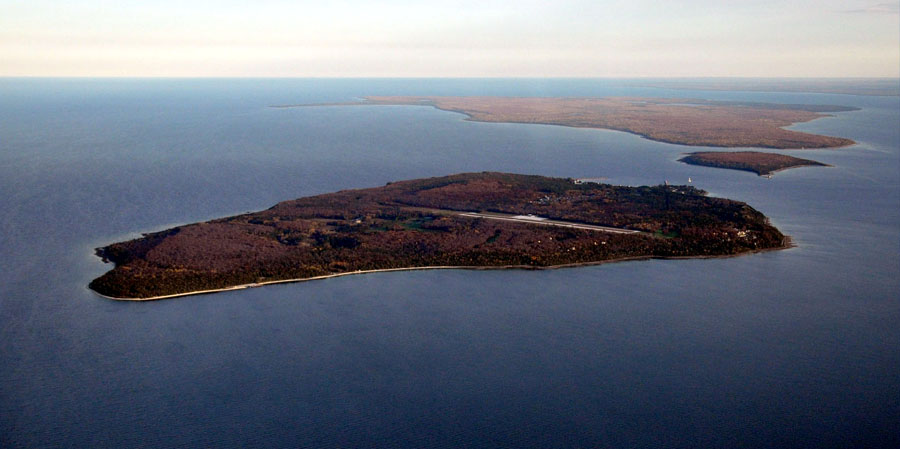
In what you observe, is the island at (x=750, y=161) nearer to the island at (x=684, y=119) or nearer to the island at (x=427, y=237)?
the island at (x=684, y=119)

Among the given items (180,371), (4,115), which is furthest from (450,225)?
(4,115)

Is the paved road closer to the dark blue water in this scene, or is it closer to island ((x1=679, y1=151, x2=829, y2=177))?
the dark blue water

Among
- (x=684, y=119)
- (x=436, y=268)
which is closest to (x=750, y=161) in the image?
(x=436, y=268)

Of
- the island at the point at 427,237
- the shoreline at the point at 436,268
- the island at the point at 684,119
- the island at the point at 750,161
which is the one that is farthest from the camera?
the island at the point at 684,119

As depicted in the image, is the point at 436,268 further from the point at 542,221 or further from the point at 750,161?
the point at 750,161

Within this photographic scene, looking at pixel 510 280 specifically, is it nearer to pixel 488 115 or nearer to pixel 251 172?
pixel 251 172

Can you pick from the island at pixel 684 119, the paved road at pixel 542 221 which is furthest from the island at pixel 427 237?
the island at pixel 684 119

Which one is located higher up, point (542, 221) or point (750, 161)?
point (750, 161)
